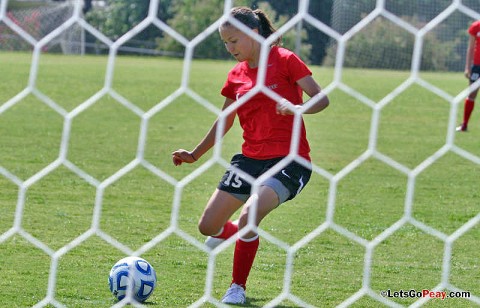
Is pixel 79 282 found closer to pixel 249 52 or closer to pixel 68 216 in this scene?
pixel 249 52

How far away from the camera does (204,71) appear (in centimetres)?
2255

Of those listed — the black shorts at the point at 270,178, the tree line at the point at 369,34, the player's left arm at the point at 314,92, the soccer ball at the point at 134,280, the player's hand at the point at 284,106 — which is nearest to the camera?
the player's hand at the point at 284,106


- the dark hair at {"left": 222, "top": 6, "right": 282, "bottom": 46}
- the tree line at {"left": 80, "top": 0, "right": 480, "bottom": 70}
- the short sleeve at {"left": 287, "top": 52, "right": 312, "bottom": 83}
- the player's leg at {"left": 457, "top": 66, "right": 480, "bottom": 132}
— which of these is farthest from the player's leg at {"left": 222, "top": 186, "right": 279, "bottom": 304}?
the tree line at {"left": 80, "top": 0, "right": 480, "bottom": 70}

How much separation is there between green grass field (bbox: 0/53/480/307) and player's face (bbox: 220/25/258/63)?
38.2 inches

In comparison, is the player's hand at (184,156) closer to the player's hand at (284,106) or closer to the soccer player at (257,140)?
the soccer player at (257,140)

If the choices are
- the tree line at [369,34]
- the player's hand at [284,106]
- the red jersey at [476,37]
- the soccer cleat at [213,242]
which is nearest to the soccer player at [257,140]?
the soccer cleat at [213,242]

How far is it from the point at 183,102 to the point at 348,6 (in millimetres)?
3461

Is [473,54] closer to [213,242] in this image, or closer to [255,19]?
[213,242]

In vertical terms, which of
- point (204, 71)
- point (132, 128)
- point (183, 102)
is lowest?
point (132, 128)

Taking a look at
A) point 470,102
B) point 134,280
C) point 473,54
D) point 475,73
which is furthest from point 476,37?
point 134,280

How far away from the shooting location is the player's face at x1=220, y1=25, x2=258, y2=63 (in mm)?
3797

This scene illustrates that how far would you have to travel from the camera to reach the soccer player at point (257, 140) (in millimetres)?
3996

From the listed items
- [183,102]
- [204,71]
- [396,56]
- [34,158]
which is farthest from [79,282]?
[204,71]

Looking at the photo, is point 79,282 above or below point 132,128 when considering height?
below
